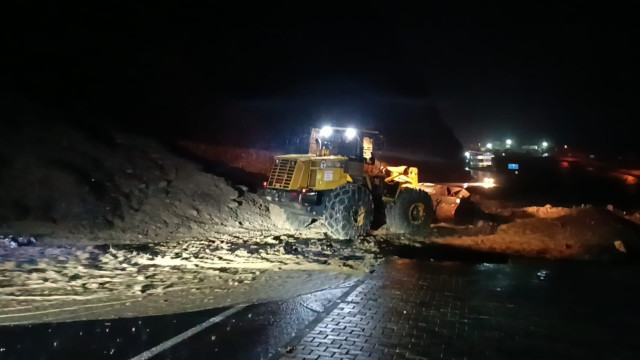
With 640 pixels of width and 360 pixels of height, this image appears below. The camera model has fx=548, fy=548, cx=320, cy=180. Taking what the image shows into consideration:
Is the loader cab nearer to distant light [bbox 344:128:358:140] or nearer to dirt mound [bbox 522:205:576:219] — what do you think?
distant light [bbox 344:128:358:140]

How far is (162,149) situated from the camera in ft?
62.4

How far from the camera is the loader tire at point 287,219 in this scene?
14.8 metres

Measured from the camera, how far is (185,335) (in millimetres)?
6199

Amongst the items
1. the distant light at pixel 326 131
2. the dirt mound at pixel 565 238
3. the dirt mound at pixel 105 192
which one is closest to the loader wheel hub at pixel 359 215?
the dirt mound at pixel 565 238

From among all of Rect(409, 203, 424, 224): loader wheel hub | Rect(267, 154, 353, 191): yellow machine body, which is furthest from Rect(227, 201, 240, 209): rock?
Rect(409, 203, 424, 224): loader wheel hub

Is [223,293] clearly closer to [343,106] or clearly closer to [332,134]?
[332,134]

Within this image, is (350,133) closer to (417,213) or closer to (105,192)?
(417,213)

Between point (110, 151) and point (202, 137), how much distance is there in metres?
7.02

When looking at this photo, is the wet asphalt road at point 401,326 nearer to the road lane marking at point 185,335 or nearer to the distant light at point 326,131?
the road lane marking at point 185,335

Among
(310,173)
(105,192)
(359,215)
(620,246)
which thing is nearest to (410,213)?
(359,215)

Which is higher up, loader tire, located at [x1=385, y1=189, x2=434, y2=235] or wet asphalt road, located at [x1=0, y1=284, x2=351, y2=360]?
loader tire, located at [x1=385, y1=189, x2=434, y2=235]

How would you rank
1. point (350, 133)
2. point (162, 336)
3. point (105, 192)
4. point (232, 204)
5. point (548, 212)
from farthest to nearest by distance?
point (548, 212)
point (232, 204)
point (105, 192)
point (350, 133)
point (162, 336)

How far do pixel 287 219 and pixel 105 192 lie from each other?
16.4 feet

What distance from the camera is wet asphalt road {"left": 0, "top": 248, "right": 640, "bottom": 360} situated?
227 inches
